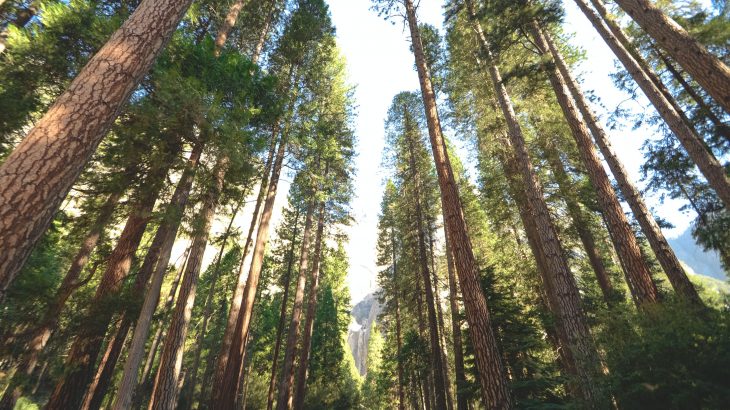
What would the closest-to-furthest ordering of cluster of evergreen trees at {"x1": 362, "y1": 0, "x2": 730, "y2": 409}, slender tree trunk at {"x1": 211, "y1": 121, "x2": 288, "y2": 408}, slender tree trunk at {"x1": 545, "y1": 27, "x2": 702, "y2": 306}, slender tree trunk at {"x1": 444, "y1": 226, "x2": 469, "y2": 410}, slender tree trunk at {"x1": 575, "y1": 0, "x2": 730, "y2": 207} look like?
cluster of evergreen trees at {"x1": 362, "y1": 0, "x2": 730, "y2": 409}
slender tree trunk at {"x1": 575, "y1": 0, "x2": 730, "y2": 207}
slender tree trunk at {"x1": 545, "y1": 27, "x2": 702, "y2": 306}
slender tree trunk at {"x1": 211, "y1": 121, "x2": 288, "y2": 408}
slender tree trunk at {"x1": 444, "y1": 226, "x2": 469, "y2": 410}

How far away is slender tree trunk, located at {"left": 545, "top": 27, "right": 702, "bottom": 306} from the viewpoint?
661cm

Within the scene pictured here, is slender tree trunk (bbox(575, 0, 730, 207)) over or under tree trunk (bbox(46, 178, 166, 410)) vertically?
over

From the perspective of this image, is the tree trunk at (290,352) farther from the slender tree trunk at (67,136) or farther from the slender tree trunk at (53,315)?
the slender tree trunk at (67,136)

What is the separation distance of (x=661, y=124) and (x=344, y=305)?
26.9 m

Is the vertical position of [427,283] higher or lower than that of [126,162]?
lower

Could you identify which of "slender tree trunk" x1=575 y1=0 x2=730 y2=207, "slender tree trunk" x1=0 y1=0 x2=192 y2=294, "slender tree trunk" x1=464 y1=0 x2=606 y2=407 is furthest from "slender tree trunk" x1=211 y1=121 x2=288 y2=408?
"slender tree trunk" x1=575 y1=0 x2=730 y2=207

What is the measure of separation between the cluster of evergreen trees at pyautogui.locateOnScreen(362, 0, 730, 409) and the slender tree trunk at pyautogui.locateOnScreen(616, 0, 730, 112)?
0.03 m

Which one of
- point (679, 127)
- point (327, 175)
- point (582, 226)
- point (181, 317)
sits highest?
point (327, 175)

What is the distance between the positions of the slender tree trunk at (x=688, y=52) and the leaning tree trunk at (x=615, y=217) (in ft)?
9.29

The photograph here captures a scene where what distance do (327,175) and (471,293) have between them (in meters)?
13.2

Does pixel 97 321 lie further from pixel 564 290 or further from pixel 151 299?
pixel 564 290

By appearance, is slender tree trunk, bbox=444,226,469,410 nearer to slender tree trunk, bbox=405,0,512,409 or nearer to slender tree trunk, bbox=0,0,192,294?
slender tree trunk, bbox=405,0,512,409

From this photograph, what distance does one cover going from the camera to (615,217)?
24.5 ft

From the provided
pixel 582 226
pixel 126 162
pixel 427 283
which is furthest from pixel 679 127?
pixel 126 162
